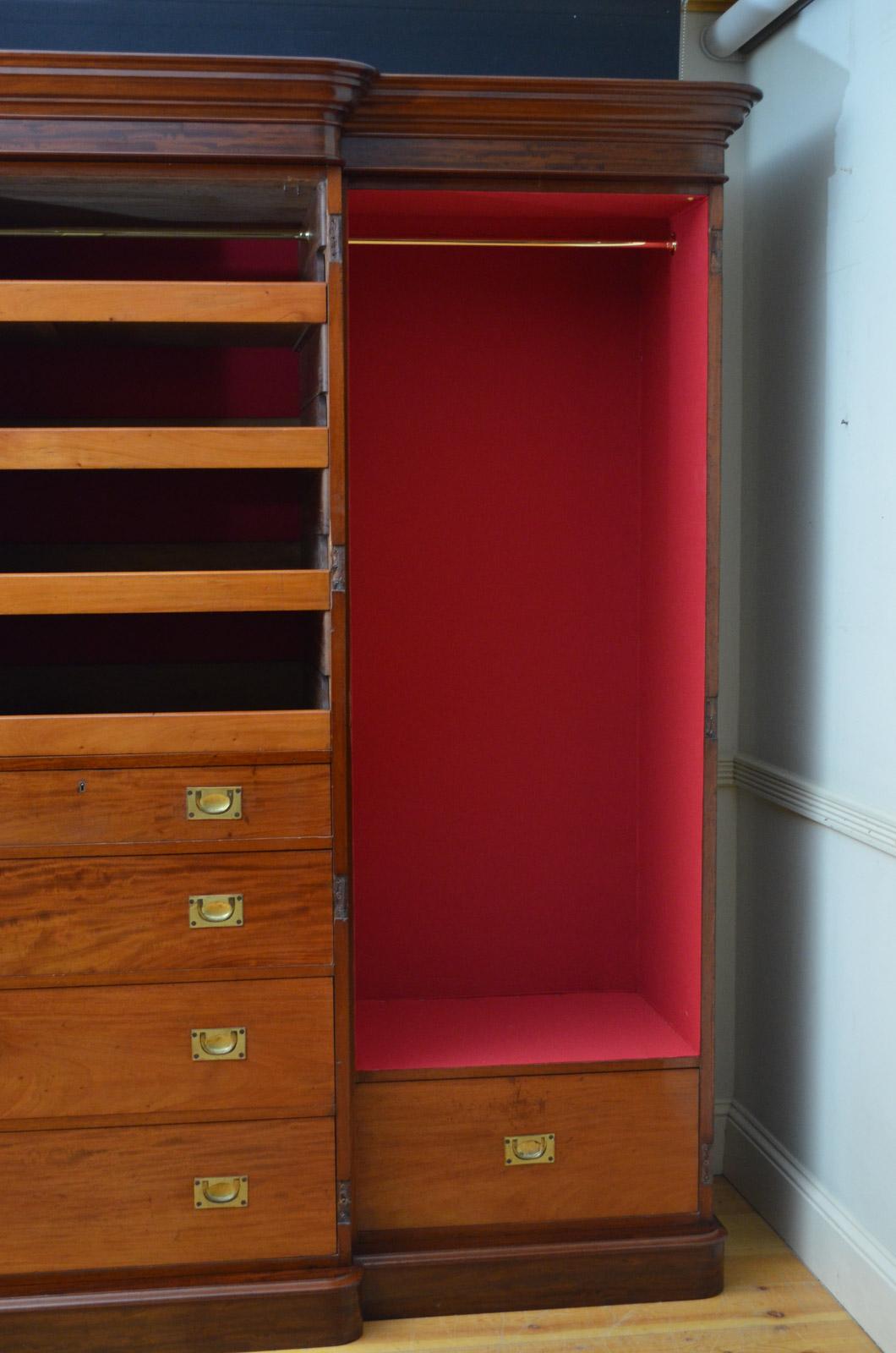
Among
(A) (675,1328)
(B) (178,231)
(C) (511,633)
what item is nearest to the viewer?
(A) (675,1328)

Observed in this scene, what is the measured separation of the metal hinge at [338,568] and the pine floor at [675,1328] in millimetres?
1368

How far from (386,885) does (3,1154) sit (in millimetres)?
959

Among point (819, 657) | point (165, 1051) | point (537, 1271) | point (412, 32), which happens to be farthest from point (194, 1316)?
point (412, 32)

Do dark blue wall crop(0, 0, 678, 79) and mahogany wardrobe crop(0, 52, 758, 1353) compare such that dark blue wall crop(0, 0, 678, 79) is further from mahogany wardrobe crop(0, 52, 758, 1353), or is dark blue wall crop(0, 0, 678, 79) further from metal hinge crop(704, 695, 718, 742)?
metal hinge crop(704, 695, 718, 742)

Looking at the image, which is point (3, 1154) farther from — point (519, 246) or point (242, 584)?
point (519, 246)

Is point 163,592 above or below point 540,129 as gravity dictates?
below

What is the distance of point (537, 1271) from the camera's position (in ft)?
7.86

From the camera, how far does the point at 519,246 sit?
2.71 m

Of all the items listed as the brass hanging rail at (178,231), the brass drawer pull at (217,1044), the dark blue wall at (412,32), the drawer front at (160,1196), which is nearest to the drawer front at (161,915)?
the brass drawer pull at (217,1044)

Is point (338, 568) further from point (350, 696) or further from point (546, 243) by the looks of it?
point (546, 243)

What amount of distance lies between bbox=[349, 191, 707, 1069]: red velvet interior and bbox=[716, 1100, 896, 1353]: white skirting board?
381 millimetres

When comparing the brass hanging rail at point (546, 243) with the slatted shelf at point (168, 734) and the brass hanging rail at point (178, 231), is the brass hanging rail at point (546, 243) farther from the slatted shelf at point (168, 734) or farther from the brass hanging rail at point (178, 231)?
the slatted shelf at point (168, 734)

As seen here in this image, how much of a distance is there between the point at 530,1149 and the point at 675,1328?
0.40m

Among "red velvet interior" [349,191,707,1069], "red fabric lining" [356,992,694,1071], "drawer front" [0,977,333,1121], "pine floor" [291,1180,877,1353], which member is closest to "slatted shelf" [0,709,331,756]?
"drawer front" [0,977,333,1121]
